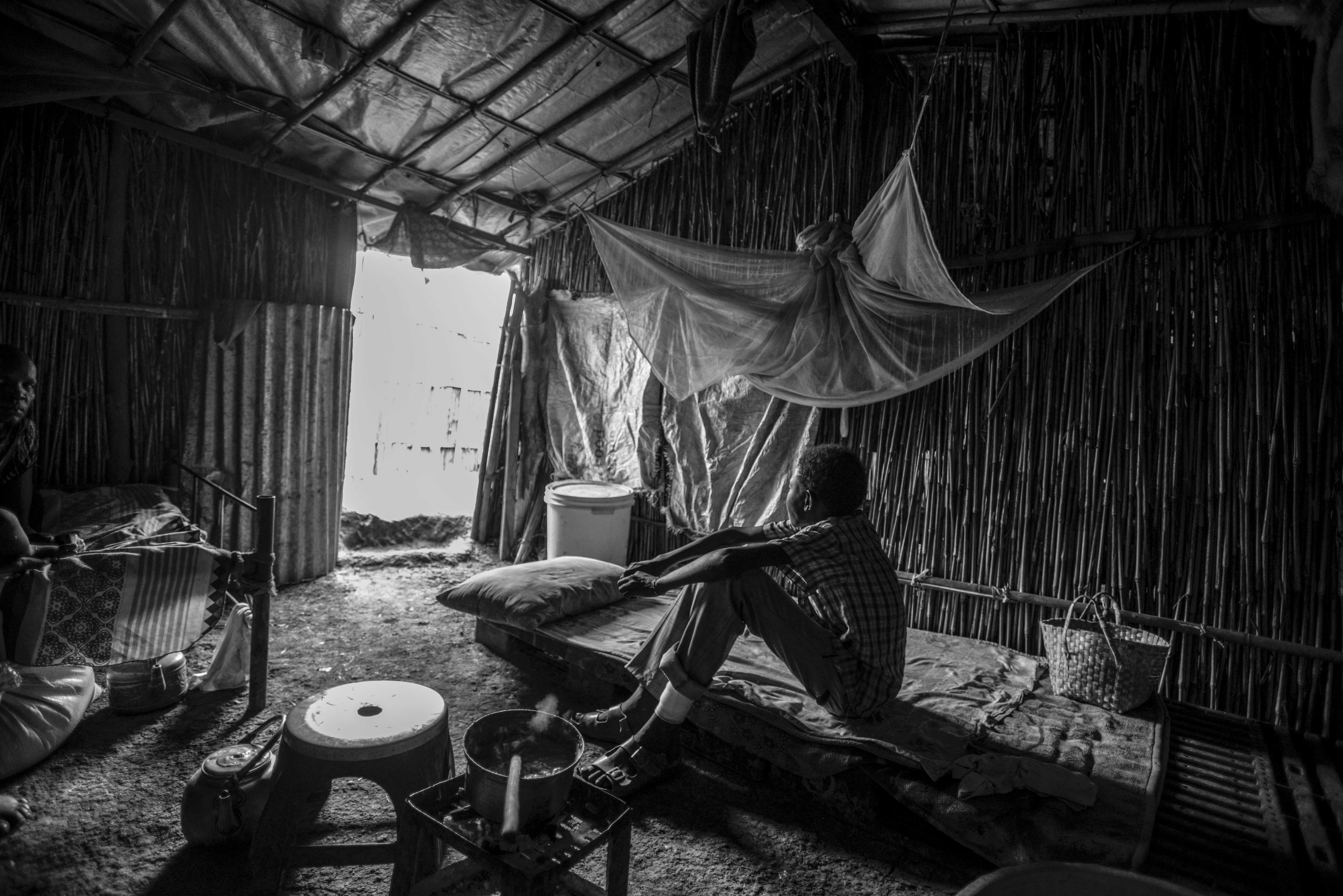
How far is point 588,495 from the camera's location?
4.68 meters

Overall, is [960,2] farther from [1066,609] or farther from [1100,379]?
[1066,609]

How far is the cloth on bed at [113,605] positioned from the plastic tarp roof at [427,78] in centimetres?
219

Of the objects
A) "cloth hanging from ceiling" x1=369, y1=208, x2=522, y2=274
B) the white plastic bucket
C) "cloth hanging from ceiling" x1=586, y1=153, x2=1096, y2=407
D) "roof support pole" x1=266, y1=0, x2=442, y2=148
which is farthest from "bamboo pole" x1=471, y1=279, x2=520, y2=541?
"cloth hanging from ceiling" x1=586, y1=153, x2=1096, y2=407

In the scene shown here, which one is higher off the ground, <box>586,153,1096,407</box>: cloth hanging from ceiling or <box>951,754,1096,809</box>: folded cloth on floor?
<box>586,153,1096,407</box>: cloth hanging from ceiling

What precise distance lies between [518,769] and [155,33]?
3.37 m

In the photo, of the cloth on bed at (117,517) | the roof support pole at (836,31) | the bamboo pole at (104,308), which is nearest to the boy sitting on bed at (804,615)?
the cloth on bed at (117,517)

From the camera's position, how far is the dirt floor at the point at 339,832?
6.26 ft

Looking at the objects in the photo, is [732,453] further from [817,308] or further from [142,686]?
[142,686]

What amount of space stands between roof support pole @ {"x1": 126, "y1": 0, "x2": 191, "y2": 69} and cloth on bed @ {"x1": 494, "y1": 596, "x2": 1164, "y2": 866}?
2.96m

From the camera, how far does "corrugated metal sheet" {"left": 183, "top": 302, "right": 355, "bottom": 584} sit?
4246 millimetres

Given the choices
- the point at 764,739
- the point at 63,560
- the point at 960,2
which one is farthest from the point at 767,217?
the point at 63,560

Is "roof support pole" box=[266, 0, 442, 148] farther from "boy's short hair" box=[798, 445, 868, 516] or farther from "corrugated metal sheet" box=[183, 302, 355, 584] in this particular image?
"boy's short hair" box=[798, 445, 868, 516]

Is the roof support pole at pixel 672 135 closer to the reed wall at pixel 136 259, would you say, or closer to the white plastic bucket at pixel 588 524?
the reed wall at pixel 136 259

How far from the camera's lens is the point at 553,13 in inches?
130
